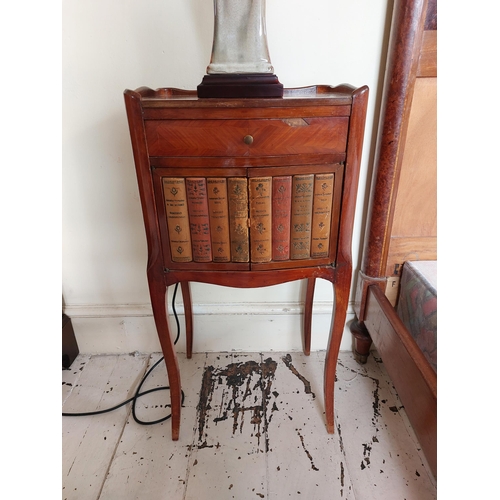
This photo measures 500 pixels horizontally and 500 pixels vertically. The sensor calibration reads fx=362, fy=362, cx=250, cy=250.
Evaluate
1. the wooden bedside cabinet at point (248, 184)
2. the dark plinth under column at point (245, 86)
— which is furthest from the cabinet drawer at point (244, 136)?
the dark plinth under column at point (245, 86)

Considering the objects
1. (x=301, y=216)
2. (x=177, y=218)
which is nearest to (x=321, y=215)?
(x=301, y=216)

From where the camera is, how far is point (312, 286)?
1.18 metres

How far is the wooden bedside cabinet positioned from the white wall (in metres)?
0.20

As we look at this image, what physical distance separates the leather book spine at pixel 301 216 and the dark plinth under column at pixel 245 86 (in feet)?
0.66

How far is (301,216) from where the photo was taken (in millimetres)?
798

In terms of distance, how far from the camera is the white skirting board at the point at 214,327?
1301 mm

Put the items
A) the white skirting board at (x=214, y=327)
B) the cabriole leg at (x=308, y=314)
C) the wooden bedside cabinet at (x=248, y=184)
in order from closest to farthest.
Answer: the wooden bedside cabinet at (x=248, y=184), the cabriole leg at (x=308, y=314), the white skirting board at (x=214, y=327)

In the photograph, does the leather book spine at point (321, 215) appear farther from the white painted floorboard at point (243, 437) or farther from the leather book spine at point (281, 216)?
the white painted floorboard at point (243, 437)

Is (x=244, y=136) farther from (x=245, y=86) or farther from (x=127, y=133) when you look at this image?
(x=127, y=133)

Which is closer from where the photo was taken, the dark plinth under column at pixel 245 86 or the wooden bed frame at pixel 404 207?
the dark plinth under column at pixel 245 86

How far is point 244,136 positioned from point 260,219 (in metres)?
0.18

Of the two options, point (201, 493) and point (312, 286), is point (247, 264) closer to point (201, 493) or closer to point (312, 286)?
point (312, 286)
